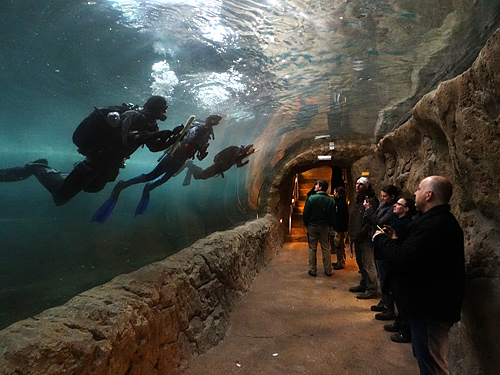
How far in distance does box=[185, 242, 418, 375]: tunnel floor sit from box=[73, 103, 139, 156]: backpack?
2626 mm

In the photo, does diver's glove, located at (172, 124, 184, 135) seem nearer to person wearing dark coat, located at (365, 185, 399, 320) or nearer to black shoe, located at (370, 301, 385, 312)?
person wearing dark coat, located at (365, 185, 399, 320)

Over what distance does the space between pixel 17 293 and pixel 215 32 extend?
3.77m

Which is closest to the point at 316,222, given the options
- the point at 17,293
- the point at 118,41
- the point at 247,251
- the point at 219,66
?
the point at 247,251

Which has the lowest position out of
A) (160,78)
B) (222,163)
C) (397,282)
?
(397,282)

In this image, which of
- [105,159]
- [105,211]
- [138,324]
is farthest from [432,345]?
[105,211]

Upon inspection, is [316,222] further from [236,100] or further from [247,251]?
[236,100]

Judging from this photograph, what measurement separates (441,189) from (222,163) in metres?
5.46

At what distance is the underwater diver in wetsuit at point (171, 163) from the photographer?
11.7 feet

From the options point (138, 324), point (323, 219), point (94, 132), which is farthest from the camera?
point (323, 219)

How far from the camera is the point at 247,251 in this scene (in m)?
6.50

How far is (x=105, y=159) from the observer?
3.06 m

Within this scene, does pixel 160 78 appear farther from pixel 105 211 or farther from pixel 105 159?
pixel 105 211

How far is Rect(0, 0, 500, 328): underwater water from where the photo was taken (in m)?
2.46

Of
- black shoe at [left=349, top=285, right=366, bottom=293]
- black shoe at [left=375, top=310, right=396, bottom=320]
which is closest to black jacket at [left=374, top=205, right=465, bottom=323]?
black shoe at [left=375, top=310, right=396, bottom=320]
